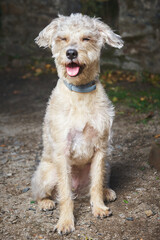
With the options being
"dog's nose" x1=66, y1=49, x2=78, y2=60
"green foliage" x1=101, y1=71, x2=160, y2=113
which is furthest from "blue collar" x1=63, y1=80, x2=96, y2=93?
"green foliage" x1=101, y1=71, x2=160, y2=113

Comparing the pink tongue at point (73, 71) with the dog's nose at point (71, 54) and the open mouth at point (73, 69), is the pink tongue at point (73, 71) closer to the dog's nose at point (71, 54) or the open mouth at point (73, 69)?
the open mouth at point (73, 69)

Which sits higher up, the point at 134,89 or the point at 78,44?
the point at 78,44

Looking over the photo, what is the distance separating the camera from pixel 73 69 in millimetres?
3102

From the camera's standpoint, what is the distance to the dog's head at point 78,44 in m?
3.04

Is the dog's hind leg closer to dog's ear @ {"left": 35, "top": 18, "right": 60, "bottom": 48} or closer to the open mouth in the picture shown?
the open mouth

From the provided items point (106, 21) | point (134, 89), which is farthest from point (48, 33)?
point (106, 21)

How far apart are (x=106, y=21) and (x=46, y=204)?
604 cm

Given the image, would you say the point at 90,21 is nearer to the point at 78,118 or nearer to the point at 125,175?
the point at 78,118

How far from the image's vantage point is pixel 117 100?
689 centimetres

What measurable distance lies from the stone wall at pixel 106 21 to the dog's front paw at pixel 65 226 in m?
5.46

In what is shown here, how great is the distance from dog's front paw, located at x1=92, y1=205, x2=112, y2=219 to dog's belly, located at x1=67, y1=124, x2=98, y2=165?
0.51 m

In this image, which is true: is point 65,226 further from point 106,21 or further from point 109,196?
point 106,21

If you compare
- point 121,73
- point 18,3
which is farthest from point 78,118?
point 18,3

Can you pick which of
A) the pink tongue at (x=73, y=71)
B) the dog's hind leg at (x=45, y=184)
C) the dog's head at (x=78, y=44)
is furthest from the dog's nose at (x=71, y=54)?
the dog's hind leg at (x=45, y=184)
